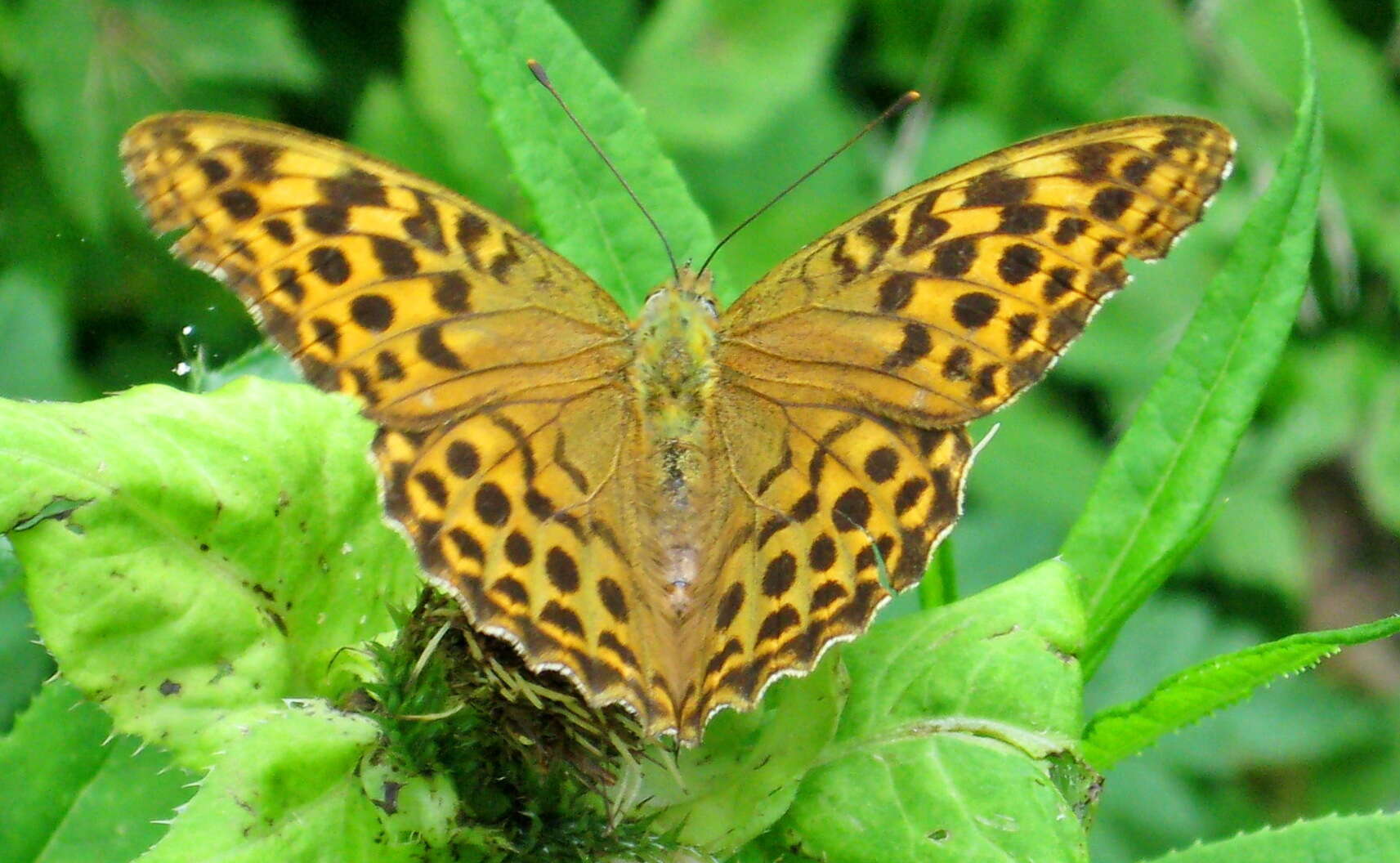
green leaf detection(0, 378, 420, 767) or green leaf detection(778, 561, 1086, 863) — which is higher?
green leaf detection(0, 378, 420, 767)

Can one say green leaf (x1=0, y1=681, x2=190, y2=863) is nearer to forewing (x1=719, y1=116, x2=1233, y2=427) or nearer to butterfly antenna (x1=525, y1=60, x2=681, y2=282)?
butterfly antenna (x1=525, y1=60, x2=681, y2=282)

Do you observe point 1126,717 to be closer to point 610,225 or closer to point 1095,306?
point 1095,306

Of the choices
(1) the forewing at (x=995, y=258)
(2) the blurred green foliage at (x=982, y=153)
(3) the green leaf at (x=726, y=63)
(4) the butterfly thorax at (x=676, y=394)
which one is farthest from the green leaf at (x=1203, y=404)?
(3) the green leaf at (x=726, y=63)

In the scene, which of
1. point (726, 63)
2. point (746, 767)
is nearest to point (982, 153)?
point (726, 63)

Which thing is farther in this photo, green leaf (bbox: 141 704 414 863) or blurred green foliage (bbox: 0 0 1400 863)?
blurred green foliage (bbox: 0 0 1400 863)

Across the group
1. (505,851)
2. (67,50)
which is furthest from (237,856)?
(67,50)

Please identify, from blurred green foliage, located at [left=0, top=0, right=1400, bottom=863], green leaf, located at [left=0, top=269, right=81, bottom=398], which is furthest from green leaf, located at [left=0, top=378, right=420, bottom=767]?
blurred green foliage, located at [left=0, top=0, right=1400, bottom=863]

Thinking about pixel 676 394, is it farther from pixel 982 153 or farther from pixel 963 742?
pixel 982 153
